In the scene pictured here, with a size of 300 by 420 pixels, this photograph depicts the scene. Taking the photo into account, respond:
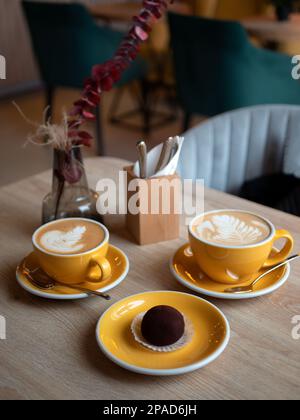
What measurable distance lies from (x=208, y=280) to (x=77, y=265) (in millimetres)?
196

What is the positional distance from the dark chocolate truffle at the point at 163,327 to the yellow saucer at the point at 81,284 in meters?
0.13

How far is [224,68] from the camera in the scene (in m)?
2.49

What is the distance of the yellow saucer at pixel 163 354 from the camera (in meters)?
0.63

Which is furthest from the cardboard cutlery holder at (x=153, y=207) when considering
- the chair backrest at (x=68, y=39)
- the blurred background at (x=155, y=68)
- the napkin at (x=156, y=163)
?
the chair backrest at (x=68, y=39)

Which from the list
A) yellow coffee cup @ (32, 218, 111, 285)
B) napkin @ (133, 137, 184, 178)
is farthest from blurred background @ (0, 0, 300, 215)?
yellow coffee cup @ (32, 218, 111, 285)

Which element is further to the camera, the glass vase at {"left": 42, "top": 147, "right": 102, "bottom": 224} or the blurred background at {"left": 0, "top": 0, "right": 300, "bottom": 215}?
the blurred background at {"left": 0, "top": 0, "right": 300, "bottom": 215}

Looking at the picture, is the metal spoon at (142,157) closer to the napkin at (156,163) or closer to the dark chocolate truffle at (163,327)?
the napkin at (156,163)

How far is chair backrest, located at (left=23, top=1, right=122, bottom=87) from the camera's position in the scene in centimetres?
290

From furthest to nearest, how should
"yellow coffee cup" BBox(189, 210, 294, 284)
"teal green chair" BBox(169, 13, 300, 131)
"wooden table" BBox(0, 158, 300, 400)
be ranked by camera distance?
"teal green chair" BBox(169, 13, 300, 131), "yellow coffee cup" BBox(189, 210, 294, 284), "wooden table" BBox(0, 158, 300, 400)

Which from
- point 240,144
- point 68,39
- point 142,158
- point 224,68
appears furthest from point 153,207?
point 68,39

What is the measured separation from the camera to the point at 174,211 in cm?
91

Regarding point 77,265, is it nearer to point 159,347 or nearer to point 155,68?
point 159,347

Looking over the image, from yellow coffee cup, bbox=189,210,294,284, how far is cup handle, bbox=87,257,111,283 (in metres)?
0.13

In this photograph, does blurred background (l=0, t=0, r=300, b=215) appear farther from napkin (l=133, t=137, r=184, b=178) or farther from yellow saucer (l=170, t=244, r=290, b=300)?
yellow saucer (l=170, t=244, r=290, b=300)
